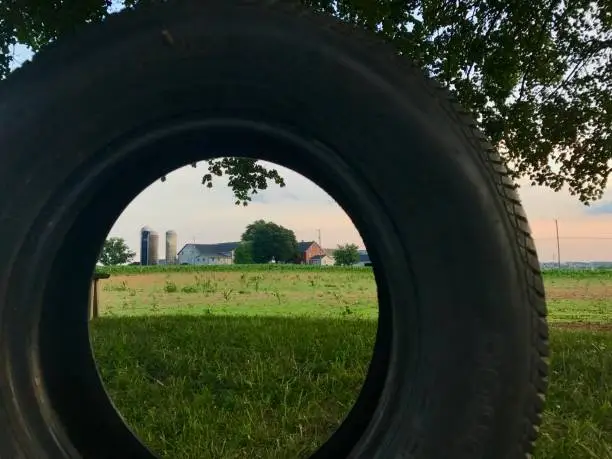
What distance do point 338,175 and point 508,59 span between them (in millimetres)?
7307

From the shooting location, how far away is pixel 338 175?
1.20m

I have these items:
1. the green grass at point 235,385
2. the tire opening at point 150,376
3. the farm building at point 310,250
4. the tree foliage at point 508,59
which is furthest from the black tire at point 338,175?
the farm building at point 310,250

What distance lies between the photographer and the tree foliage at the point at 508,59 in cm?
597

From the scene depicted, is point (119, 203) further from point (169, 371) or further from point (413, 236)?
point (169, 371)

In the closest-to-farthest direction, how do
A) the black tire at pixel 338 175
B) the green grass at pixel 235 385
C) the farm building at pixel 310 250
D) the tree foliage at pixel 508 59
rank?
the black tire at pixel 338 175
the green grass at pixel 235 385
the tree foliage at pixel 508 59
the farm building at pixel 310 250

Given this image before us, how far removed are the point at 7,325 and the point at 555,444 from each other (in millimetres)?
2729

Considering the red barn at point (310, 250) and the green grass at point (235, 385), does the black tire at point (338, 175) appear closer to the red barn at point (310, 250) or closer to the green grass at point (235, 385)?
the green grass at point (235, 385)

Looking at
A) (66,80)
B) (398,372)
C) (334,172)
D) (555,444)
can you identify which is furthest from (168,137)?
(555,444)

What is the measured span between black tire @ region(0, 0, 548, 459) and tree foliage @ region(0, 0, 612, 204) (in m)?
4.37

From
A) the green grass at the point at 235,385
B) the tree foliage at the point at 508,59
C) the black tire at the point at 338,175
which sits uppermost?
the tree foliage at the point at 508,59

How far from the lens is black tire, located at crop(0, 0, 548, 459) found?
112 cm

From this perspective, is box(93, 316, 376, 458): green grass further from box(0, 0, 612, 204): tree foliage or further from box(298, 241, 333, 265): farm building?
box(298, 241, 333, 265): farm building

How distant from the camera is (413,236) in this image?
114 cm

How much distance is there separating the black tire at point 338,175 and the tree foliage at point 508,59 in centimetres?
437
